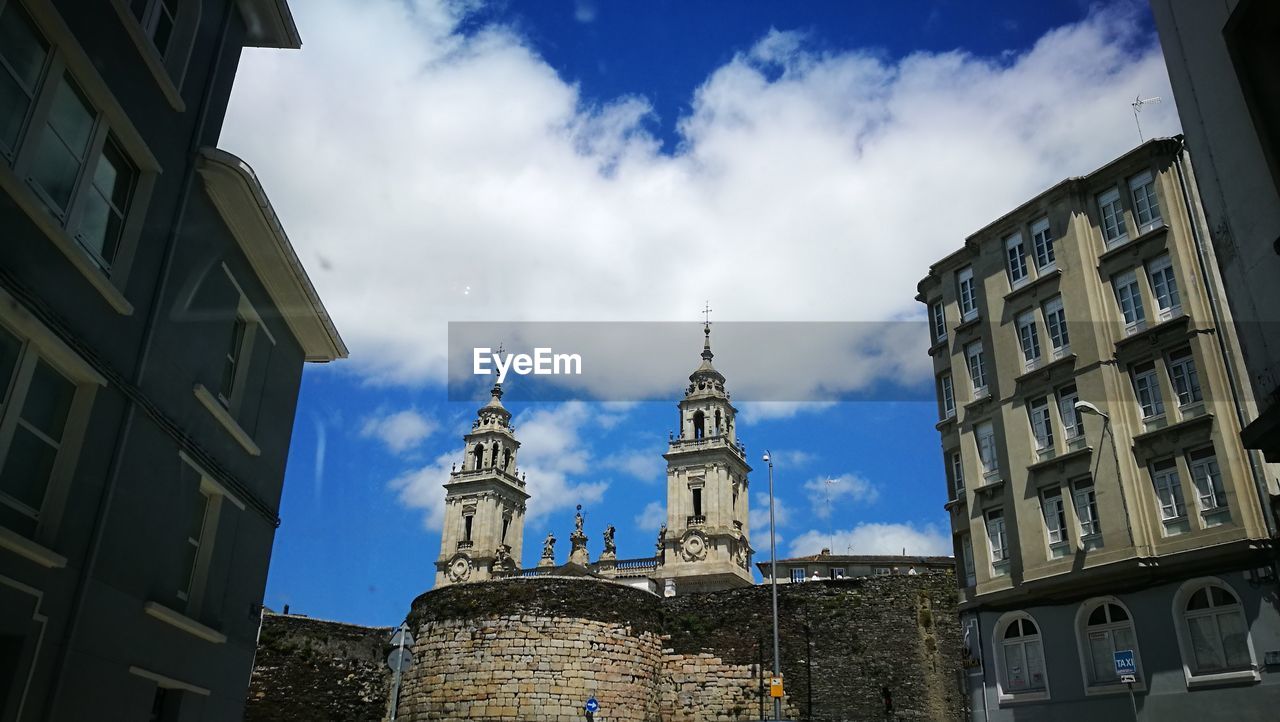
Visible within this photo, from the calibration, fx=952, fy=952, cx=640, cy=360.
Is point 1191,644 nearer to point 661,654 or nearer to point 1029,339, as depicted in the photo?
point 1029,339

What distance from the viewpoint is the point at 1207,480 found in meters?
18.1

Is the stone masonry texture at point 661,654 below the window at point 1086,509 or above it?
below

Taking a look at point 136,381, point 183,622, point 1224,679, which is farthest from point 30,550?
point 1224,679

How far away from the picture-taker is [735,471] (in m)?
70.9

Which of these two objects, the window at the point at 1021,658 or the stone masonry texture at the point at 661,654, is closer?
the window at the point at 1021,658

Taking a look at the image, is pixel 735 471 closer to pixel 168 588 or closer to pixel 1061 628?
pixel 1061 628

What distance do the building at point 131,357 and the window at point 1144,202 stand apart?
679 inches

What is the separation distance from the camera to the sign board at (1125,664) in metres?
17.7

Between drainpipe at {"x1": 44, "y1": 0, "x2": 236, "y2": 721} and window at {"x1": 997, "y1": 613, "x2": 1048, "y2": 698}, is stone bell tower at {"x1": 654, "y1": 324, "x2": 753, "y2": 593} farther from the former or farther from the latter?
drainpipe at {"x1": 44, "y1": 0, "x2": 236, "y2": 721}

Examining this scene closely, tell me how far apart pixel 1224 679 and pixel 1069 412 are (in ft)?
20.1

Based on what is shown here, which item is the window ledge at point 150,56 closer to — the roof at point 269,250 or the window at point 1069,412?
the roof at point 269,250

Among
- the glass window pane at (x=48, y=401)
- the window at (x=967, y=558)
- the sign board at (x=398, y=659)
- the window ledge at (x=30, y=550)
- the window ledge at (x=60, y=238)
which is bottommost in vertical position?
the sign board at (x=398, y=659)

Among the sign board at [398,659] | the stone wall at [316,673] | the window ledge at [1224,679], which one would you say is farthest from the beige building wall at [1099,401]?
the stone wall at [316,673]

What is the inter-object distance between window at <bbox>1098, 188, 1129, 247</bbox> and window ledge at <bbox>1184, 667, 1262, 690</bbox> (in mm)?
9127
